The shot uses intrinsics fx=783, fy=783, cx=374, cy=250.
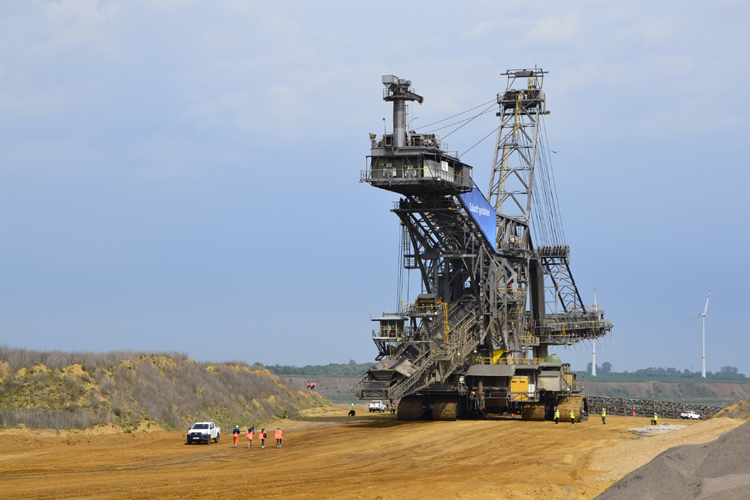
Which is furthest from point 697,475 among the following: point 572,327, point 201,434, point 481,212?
point 572,327

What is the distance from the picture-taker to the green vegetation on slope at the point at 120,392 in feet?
152

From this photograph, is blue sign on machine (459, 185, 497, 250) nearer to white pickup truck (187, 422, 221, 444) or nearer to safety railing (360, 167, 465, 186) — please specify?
safety railing (360, 167, 465, 186)

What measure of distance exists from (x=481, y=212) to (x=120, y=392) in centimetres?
2733

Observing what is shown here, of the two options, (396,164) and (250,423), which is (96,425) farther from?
(396,164)

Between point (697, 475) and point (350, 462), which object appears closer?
point (697, 475)

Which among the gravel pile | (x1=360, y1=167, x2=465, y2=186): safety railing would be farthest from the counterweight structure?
the gravel pile

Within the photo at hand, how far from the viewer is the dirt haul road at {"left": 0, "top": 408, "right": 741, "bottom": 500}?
26859 mm

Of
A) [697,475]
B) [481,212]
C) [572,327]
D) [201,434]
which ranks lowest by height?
[201,434]

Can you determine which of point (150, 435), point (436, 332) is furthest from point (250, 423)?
point (436, 332)

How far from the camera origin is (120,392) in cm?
5078

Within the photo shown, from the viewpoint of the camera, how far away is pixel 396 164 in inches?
2009

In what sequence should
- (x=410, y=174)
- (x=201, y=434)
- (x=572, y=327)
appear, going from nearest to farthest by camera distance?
(x=201, y=434), (x=410, y=174), (x=572, y=327)

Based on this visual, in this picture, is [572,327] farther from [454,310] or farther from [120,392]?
[120,392]

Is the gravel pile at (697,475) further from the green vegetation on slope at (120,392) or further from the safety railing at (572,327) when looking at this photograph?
the safety railing at (572,327)
